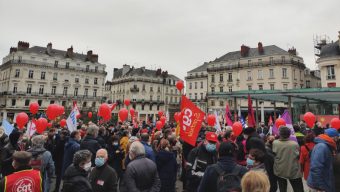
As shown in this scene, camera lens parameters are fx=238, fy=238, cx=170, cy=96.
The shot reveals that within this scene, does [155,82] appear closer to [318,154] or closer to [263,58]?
[263,58]

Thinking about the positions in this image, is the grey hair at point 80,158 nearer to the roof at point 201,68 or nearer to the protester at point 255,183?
the protester at point 255,183

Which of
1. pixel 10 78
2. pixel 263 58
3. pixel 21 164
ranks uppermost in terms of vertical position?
pixel 263 58

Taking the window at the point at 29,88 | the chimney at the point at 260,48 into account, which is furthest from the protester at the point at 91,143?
the window at the point at 29,88

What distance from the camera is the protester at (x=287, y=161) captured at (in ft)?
18.1

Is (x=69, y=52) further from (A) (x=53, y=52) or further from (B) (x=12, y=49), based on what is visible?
(B) (x=12, y=49)

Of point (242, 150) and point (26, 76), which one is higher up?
point (26, 76)

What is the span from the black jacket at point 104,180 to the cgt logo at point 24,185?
2.95 ft

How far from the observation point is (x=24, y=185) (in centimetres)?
343

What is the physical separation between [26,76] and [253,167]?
59.4 m

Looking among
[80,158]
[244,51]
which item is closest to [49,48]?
[244,51]

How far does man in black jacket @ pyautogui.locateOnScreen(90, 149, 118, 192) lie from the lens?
12.9 feet

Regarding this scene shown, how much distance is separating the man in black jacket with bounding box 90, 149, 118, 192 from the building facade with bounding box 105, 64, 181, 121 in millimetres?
60054

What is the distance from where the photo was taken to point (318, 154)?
4645mm

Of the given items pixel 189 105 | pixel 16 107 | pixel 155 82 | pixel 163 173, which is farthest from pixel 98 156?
pixel 155 82
